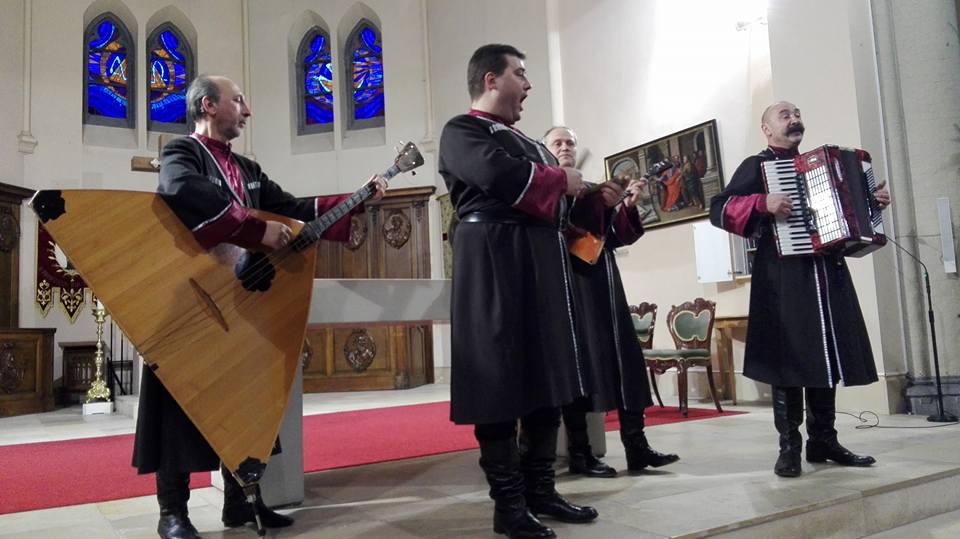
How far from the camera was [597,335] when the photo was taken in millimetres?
3371

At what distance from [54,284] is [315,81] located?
5.26m

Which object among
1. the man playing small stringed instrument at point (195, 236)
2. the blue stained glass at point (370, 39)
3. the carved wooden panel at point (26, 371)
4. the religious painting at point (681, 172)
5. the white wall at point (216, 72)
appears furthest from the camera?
the blue stained glass at point (370, 39)

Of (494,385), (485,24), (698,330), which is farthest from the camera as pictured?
(485,24)

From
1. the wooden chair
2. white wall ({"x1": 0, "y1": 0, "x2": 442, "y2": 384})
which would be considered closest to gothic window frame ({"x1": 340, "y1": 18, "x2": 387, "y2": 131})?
white wall ({"x1": 0, "y1": 0, "x2": 442, "y2": 384})

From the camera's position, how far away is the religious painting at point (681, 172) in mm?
7398

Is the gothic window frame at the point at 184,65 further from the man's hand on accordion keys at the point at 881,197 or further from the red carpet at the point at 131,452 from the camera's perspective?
the man's hand on accordion keys at the point at 881,197

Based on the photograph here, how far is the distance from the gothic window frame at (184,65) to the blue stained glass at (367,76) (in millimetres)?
2691

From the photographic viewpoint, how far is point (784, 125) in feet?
11.1

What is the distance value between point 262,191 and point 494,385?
50.7 inches

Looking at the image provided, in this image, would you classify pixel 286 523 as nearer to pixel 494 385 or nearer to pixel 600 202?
pixel 494 385

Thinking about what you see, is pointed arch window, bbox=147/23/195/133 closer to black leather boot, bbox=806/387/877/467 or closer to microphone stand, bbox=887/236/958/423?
microphone stand, bbox=887/236/958/423

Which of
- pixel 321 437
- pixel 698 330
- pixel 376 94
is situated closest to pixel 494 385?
pixel 321 437

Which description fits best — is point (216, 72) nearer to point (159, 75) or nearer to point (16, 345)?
point (159, 75)

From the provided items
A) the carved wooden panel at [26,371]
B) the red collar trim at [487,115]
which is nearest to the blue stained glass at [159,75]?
the carved wooden panel at [26,371]
